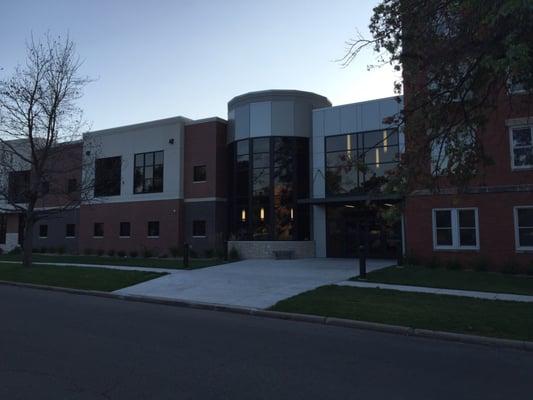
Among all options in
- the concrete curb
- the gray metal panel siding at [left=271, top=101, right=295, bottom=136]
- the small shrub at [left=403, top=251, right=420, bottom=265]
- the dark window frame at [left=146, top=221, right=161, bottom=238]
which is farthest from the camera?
the dark window frame at [left=146, top=221, right=161, bottom=238]

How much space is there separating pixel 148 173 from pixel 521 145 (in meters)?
20.8

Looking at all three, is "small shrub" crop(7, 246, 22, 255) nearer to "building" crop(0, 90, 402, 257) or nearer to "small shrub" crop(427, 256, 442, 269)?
"building" crop(0, 90, 402, 257)

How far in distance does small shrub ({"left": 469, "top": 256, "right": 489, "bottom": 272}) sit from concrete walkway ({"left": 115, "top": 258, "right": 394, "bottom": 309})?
3.89 m

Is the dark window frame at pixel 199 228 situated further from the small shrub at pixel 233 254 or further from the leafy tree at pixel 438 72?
the leafy tree at pixel 438 72

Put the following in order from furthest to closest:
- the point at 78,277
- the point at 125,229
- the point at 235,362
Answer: the point at 125,229, the point at 78,277, the point at 235,362

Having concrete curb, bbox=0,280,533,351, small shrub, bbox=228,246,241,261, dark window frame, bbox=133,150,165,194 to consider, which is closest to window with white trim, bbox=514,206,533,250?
concrete curb, bbox=0,280,533,351

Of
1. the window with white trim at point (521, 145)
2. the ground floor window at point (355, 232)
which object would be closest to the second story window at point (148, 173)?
the ground floor window at point (355, 232)

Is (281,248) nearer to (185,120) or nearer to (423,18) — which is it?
(185,120)

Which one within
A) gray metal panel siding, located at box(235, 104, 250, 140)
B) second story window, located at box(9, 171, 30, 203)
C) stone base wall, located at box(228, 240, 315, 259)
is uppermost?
gray metal panel siding, located at box(235, 104, 250, 140)

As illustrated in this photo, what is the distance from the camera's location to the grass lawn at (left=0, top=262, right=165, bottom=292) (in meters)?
16.3

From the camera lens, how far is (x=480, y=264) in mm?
19859

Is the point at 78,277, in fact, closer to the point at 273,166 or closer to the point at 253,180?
the point at 253,180

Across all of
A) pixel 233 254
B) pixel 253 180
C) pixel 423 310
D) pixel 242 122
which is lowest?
pixel 423 310

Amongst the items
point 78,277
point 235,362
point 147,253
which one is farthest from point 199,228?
point 235,362
